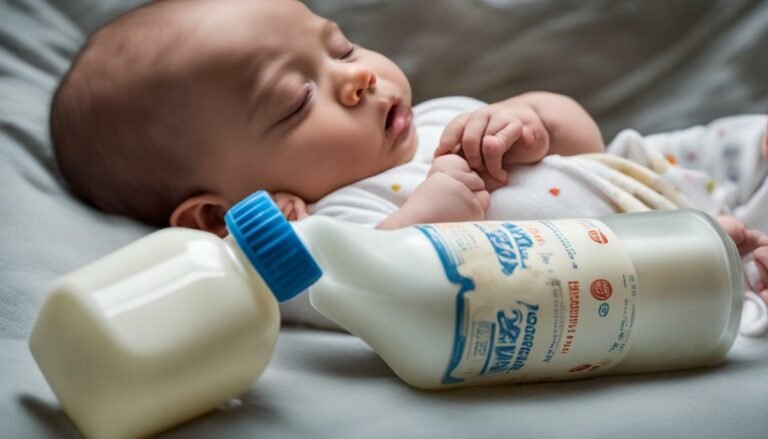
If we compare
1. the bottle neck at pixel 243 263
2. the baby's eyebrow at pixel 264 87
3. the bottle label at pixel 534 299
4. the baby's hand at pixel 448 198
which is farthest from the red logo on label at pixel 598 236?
the baby's eyebrow at pixel 264 87

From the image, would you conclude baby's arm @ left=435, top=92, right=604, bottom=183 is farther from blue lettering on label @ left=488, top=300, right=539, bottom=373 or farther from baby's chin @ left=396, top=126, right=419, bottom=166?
blue lettering on label @ left=488, top=300, right=539, bottom=373

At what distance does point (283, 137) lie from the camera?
111 centimetres

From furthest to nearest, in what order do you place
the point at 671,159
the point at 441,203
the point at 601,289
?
the point at 671,159 < the point at 441,203 < the point at 601,289

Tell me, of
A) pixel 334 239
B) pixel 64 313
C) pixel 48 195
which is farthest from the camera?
pixel 48 195

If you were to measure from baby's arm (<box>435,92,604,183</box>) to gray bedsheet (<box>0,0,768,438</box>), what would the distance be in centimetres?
24

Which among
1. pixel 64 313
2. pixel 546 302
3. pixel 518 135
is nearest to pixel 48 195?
pixel 64 313

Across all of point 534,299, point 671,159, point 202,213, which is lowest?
point 202,213

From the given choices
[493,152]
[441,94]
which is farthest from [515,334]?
[441,94]

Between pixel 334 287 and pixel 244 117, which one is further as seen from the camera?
pixel 244 117

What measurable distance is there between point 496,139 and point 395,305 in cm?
37

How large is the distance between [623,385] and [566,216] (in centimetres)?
30

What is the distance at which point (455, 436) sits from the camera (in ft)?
2.42

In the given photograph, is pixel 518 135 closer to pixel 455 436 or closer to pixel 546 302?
pixel 546 302

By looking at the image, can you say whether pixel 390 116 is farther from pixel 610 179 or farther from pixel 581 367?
pixel 581 367
